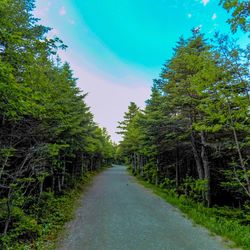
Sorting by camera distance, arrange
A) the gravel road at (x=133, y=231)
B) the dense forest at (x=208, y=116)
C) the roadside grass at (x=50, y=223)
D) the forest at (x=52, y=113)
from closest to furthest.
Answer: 1. the forest at (x=52, y=113)
2. the roadside grass at (x=50, y=223)
3. the gravel road at (x=133, y=231)
4. the dense forest at (x=208, y=116)

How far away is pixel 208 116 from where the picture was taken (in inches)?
381

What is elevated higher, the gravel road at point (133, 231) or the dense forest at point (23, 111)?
the dense forest at point (23, 111)

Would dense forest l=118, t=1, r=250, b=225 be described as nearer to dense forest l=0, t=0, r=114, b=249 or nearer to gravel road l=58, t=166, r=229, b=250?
gravel road l=58, t=166, r=229, b=250

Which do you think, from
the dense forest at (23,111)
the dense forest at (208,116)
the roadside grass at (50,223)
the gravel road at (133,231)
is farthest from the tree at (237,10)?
the roadside grass at (50,223)

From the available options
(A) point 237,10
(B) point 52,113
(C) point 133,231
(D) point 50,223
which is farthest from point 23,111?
(A) point 237,10

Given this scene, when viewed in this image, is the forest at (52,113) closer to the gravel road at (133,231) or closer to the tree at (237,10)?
the tree at (237,10)

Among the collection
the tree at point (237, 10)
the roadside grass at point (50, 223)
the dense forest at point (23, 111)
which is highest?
the tree at point (237, 10)

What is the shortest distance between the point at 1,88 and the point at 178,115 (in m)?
10.1

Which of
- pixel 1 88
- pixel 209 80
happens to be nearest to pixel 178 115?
pixel 209 80

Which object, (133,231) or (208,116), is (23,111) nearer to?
(133,231)

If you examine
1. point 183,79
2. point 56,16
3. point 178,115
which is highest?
point 56,16

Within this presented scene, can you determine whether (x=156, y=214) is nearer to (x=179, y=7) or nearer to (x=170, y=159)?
(x=170, y=159)

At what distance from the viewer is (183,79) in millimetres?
10781

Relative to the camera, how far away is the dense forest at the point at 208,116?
660 cm
